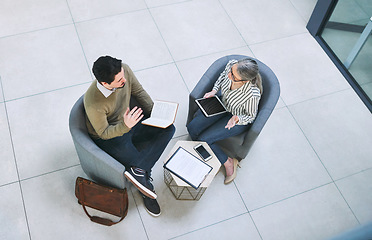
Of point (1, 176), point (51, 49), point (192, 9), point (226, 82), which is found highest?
point (226, 82)

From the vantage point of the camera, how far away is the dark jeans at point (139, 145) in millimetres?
2828

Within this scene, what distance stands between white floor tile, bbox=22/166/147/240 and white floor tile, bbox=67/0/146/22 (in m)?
2.07

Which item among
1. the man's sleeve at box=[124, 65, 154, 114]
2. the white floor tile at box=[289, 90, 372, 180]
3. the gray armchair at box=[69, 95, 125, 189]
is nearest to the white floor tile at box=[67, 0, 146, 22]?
the man's sleeve at box=[124, 65, 154, 114]

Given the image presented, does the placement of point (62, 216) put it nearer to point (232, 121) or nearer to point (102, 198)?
point (102, 198)

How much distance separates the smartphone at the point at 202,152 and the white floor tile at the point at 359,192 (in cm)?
140

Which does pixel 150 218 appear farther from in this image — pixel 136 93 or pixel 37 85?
pixel 37 85

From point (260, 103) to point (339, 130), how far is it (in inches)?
49.2

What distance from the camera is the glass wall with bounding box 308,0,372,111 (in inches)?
163

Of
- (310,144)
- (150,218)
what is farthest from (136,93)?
(310,144)

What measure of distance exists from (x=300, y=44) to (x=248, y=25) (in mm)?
678

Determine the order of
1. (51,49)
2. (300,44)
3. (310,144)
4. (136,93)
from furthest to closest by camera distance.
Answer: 1. (300,44)
2. (51,49)
3. (310,144)
4. (136,93)

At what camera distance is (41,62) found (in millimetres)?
3900

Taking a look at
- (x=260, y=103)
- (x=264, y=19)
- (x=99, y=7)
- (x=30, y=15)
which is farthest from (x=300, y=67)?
(x=30, y=15)

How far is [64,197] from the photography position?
314 centimetres
